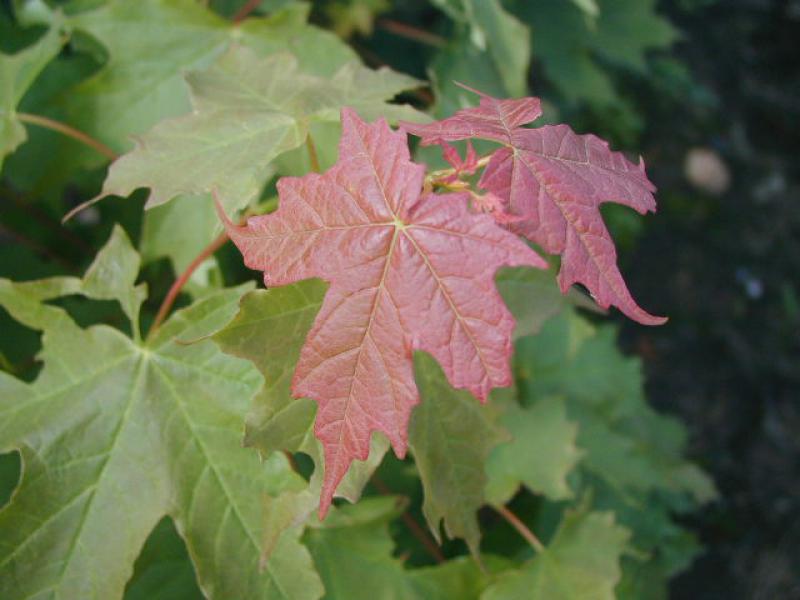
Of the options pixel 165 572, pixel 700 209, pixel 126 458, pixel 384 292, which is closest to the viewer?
pixel 384 292

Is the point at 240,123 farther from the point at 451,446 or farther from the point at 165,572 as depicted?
the point at 165,572

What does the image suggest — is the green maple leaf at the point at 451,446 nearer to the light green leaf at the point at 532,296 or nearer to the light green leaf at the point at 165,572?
the light green leaf at the point at 532,296

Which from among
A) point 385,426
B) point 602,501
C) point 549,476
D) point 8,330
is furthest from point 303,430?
point 602,501

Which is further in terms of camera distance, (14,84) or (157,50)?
Answer: (157,50)

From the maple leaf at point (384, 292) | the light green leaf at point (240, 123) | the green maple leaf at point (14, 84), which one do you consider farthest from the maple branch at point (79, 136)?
the maple leaf at point (384, 292)

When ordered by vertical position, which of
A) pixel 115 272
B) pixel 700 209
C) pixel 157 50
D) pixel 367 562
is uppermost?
pixel 157 50

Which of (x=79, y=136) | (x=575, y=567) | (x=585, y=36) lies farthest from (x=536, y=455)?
(x=585, y=36)

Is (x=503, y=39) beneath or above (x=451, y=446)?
above

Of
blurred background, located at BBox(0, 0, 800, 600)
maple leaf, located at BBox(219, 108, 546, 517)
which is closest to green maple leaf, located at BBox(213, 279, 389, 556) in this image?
maple leaf, located at BBox(219, 108, 546, 517)
